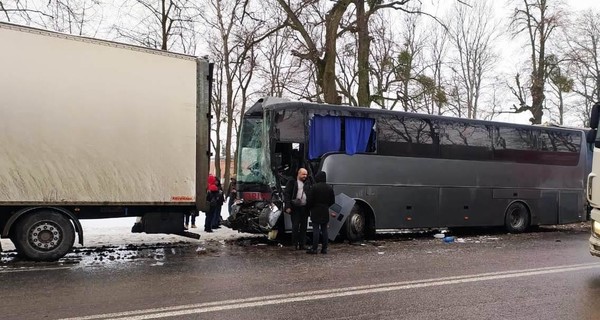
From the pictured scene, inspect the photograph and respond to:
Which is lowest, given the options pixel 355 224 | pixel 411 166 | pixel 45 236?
pixel 355 224

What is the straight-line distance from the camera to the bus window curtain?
42.1 ft

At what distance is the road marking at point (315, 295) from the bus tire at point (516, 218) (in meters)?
6.69

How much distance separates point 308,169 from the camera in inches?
503

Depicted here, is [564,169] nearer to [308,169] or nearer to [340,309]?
[308,169]

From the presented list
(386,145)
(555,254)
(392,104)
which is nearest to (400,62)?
(392,104)

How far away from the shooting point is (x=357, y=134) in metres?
13.4

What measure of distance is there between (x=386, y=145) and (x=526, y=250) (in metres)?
4.05

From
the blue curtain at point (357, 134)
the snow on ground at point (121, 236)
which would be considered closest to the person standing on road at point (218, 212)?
the snow on ground at point (121, 236)

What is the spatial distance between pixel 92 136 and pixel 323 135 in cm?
532

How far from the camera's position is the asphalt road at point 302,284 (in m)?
6.27

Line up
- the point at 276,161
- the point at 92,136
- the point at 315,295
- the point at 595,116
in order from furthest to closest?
the point at 276,161 → the point at 92,136 → the point at 595,116 → the point at 315,295

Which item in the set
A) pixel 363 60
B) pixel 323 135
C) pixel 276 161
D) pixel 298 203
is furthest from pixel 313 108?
pixel 363 60

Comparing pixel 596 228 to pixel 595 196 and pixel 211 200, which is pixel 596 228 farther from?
pixel 211 200

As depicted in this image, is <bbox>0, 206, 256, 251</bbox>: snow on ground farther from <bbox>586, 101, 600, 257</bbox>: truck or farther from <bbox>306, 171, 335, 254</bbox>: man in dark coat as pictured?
<bbox>586, 101, 600, 257</bbox>: truck
